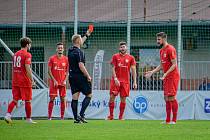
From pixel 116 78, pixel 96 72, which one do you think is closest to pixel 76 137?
pixel 116 78

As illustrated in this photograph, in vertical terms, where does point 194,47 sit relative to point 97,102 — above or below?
above

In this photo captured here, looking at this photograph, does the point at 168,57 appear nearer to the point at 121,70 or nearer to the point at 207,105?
the point at 121,70

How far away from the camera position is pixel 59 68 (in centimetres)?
2205

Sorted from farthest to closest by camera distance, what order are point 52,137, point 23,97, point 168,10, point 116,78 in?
point 168,10, point 116,78, point 23,97, point 52,137

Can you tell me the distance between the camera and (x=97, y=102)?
2486cm

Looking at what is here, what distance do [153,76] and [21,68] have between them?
28.5 ft

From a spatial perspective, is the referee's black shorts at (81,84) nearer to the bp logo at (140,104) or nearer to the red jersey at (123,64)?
the red jersey at (123,64)

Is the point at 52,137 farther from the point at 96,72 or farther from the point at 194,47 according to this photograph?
the point at 194,47

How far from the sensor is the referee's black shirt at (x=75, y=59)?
17406 mm

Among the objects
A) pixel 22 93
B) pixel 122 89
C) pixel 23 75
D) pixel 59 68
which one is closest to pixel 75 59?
pixel 23 75

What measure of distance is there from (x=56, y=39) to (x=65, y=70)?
9.00 metres

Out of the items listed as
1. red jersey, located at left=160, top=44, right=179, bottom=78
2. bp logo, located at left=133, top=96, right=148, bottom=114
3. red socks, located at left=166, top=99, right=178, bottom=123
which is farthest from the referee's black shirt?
bp logo, located at left=133, top=96, right=148, bottom=114

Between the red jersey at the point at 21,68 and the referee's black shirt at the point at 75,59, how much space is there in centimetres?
98

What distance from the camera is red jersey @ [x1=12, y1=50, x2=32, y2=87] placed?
57.0 feet
